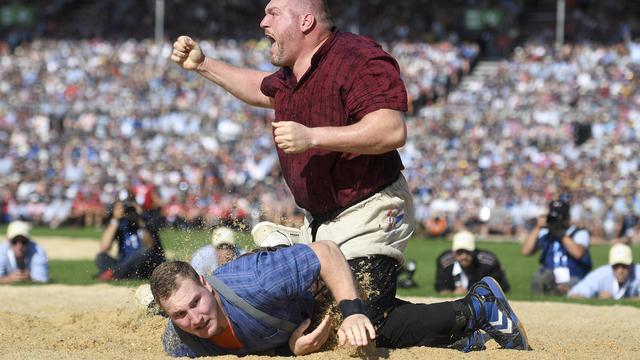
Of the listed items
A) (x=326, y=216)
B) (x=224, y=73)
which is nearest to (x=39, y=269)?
(x=224, y=73)

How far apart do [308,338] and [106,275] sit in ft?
30.4

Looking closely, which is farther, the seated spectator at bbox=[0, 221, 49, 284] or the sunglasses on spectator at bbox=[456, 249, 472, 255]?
the seated spectator at bbox=[0, 221, 49, 284]

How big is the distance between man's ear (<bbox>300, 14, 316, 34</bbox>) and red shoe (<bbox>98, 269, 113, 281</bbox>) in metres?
8.93

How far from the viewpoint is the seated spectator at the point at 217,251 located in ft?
28.7

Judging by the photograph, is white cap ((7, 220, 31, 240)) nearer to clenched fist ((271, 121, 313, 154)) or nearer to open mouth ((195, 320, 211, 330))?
open mouth ((195, 320, 211, 330))

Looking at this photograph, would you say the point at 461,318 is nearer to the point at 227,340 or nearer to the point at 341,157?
the point at 341,157

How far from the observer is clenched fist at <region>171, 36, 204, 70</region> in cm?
676

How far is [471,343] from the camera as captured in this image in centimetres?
673

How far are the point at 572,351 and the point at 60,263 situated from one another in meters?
13.1

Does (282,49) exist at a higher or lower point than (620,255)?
higher

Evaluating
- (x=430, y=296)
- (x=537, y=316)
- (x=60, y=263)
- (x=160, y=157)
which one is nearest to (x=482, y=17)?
(x=160, y=157)

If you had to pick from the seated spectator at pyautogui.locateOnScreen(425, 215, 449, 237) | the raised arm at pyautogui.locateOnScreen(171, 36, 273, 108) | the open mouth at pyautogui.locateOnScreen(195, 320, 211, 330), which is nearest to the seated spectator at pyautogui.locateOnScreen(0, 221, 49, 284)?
the raised arm at pyautogui.locateOnScreen(171, 36, 273, 108)

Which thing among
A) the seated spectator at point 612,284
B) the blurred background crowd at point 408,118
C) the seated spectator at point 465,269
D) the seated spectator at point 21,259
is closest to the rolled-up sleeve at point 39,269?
the seated spectator at point 21,259

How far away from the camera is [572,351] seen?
643 centimetres
